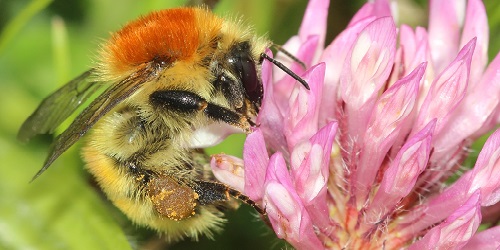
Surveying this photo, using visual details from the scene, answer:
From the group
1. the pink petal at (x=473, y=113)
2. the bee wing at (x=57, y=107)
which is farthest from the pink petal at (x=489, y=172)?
the bee wing at (x=57, y=107)

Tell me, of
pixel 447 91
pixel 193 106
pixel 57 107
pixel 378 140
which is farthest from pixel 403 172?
pixel 57 107

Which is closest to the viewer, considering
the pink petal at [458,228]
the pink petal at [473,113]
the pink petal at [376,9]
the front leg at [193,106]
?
the pink petal at [458,228]

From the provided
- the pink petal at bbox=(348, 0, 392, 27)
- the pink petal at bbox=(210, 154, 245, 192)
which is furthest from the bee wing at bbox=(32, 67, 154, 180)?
the pink petal at bbox=(348, 0, 392, 27)

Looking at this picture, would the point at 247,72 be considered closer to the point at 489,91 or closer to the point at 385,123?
the point at 385,123

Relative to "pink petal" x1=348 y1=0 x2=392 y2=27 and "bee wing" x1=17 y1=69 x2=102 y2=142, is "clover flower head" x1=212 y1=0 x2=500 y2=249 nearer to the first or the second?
"pink petal" x1=348 y1=0 x2=392 y2=27

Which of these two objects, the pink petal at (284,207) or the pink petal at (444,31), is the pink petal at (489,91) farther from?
the pink petal at (284,207)

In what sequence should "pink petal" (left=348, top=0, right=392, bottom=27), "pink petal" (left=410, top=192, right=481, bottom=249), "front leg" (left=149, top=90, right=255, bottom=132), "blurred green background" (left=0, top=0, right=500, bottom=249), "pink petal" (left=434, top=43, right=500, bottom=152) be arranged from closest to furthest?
1. "pink petal" (left=410, top=192, right=481, bottom=249)
2. "front leg" (left=149, top=90, right=255, bottom=132)
3. "pink petal" (left=434, top=43, right=500, bottom=152)
4. "pink petal" (left=348, top=0, right=392, bottom=27)
5. "blurred green background" (left=0, top=0, right=500, bottom=249)
